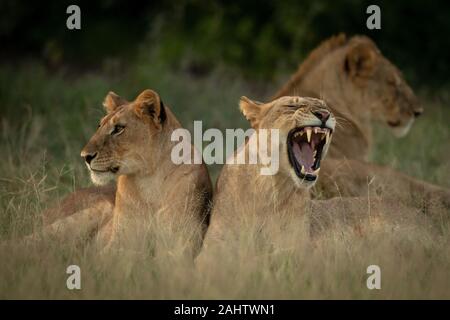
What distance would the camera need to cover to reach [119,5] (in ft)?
56.6

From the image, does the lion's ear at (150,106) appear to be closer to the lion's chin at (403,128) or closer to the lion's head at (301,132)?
the lion's head at (301,132)

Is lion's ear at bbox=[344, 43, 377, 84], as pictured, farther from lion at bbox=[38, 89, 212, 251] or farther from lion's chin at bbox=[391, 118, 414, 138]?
lion at bbox=[38, 89, 212, 251]

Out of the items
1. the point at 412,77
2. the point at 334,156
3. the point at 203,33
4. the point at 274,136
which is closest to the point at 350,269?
the point at 274,136

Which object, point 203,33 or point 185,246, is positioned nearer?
point 185,246

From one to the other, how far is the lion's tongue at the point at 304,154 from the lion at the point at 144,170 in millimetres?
658

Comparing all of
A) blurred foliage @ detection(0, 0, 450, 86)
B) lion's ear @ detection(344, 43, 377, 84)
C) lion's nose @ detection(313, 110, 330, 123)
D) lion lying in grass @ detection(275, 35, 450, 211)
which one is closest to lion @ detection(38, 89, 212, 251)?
lion's nose @ detection(313, 110, 330, 123)

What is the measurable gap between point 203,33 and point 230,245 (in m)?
10.8

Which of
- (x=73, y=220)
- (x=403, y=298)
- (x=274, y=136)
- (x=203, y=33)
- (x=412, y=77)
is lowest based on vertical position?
(x=403, y=298)

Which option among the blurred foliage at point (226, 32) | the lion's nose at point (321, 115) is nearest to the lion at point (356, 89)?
the lion's nose at point (321, 115)

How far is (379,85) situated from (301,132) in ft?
11.2

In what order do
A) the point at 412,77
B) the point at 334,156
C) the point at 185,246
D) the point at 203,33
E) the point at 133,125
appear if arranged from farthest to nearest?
1. the point at 203,33
2. the point at 412,77
3. the point at 334,156
4. the point at 133,125
5. the point at 185,246

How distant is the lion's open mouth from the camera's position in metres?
6.04

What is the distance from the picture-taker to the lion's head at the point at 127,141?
6.21m

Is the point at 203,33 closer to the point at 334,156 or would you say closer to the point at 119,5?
the point at 119,5
